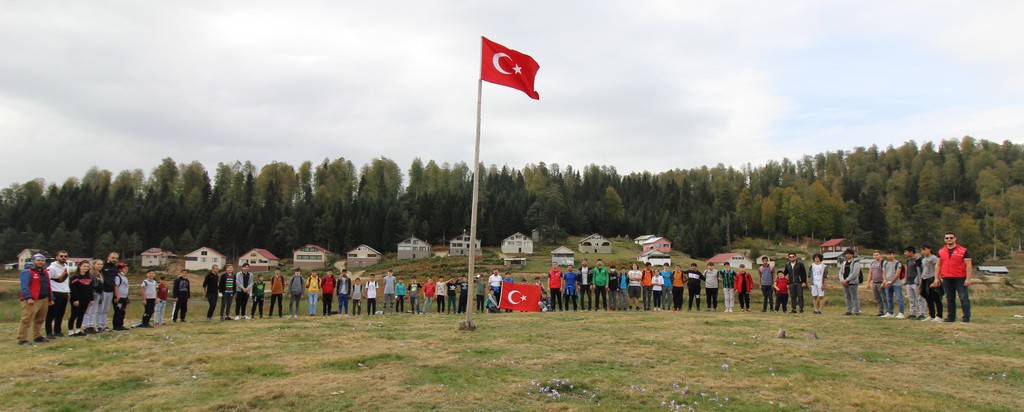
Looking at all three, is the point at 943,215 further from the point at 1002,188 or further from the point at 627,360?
the point at 627,360

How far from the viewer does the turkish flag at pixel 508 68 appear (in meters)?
15.1

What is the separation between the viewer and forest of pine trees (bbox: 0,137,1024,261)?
11562cm

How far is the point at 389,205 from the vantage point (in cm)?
12456

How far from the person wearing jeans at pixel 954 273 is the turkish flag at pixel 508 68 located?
37.0ft

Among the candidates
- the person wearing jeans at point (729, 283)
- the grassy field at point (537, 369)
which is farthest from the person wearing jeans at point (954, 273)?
the person wearing jeans at point (729, 283)

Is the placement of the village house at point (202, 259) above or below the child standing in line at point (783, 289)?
below

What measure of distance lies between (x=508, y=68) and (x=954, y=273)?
1249 centimetres

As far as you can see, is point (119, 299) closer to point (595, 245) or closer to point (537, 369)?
point (537, 369)

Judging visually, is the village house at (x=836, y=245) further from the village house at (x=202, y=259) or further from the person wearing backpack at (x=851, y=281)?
the village house at (x=202, y=259)

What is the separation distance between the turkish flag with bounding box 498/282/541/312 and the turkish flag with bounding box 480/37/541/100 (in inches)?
366

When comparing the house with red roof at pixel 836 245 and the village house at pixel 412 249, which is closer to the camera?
the village house at pixel 412 249

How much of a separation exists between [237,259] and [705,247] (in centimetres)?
9569

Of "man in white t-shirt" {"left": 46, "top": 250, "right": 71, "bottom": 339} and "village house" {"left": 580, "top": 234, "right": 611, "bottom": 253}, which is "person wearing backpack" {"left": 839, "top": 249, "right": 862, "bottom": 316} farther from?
"village house" {"left": 580, "top": 234, "right": 611, "bottom": 253}

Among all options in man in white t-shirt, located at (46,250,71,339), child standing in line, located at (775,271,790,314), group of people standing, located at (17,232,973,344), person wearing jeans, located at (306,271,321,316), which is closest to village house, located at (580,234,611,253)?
group of people standing, located at (17,232,973,344)
